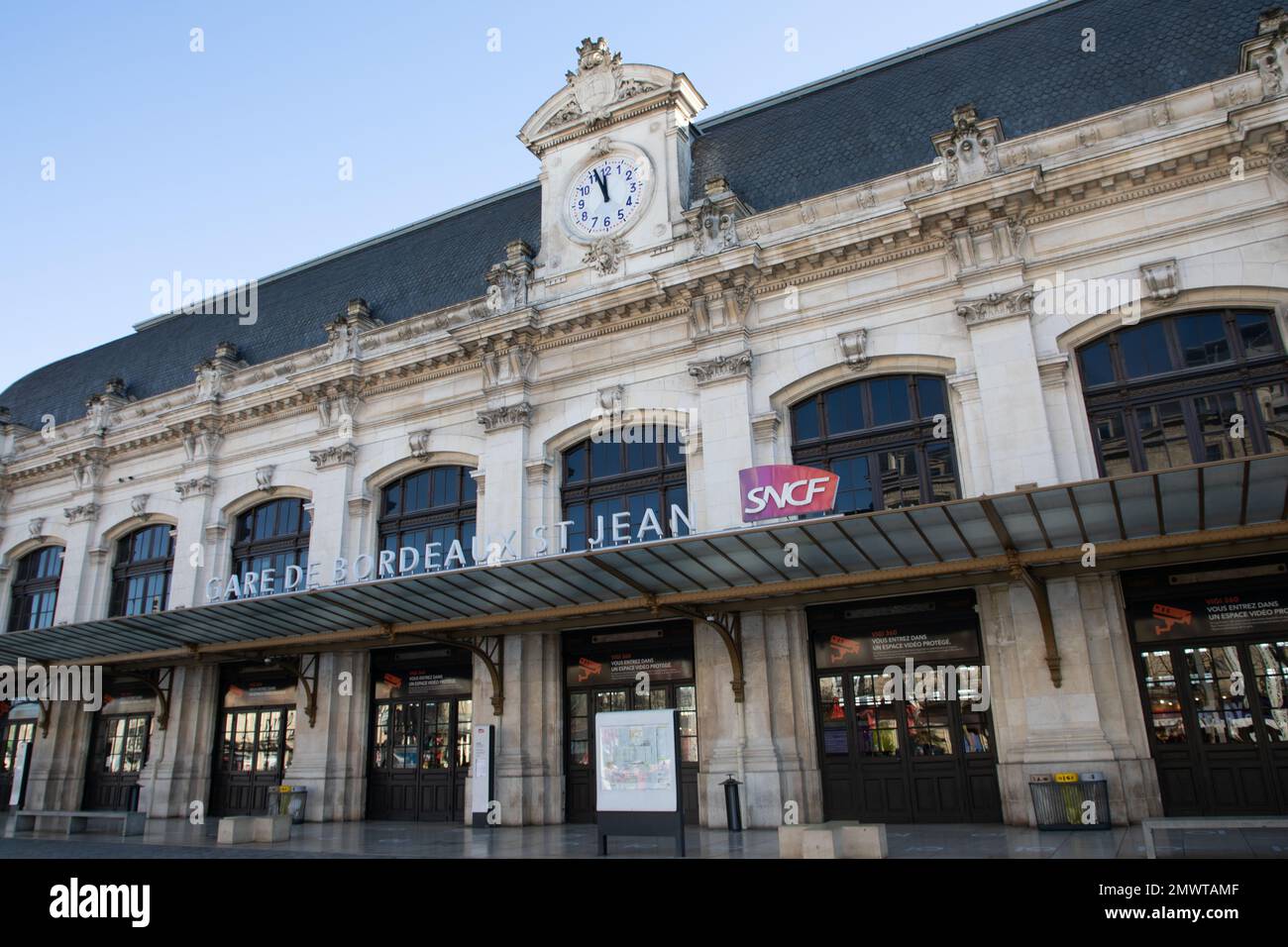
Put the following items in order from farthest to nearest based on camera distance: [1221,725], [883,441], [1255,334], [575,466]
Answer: [575,466] < [883,441] < [1255,334] < [1221,725]

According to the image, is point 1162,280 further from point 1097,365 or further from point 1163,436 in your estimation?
point 1163,436

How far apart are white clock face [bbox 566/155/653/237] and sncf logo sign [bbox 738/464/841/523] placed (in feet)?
30.8

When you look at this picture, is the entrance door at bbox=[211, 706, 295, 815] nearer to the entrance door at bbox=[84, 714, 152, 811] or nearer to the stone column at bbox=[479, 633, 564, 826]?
the entrance door at bbox=[84, 714, 152, 811]

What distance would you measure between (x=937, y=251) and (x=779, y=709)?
10.4 meters

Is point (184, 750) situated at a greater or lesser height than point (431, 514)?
lesser

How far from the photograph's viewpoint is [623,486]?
871 inches

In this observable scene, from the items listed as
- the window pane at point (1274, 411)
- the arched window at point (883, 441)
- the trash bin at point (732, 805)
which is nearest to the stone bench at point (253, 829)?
the trash bin at point (732, 805)

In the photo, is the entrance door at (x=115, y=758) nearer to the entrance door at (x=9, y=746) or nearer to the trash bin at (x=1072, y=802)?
the entrance door at (x=9, y=746)

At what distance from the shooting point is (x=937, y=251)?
19.6 metres

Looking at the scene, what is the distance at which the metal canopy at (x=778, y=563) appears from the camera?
13711 mm

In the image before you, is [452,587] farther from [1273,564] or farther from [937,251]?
[1273,564]

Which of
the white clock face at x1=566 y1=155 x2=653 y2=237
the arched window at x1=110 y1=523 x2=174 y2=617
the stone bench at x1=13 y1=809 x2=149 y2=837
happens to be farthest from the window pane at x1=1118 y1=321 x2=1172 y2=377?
the arched window at x1=110 y1=523 x2=174 y2=617

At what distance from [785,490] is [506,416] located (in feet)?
29.3

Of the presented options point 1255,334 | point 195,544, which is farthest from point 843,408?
point 195,544
